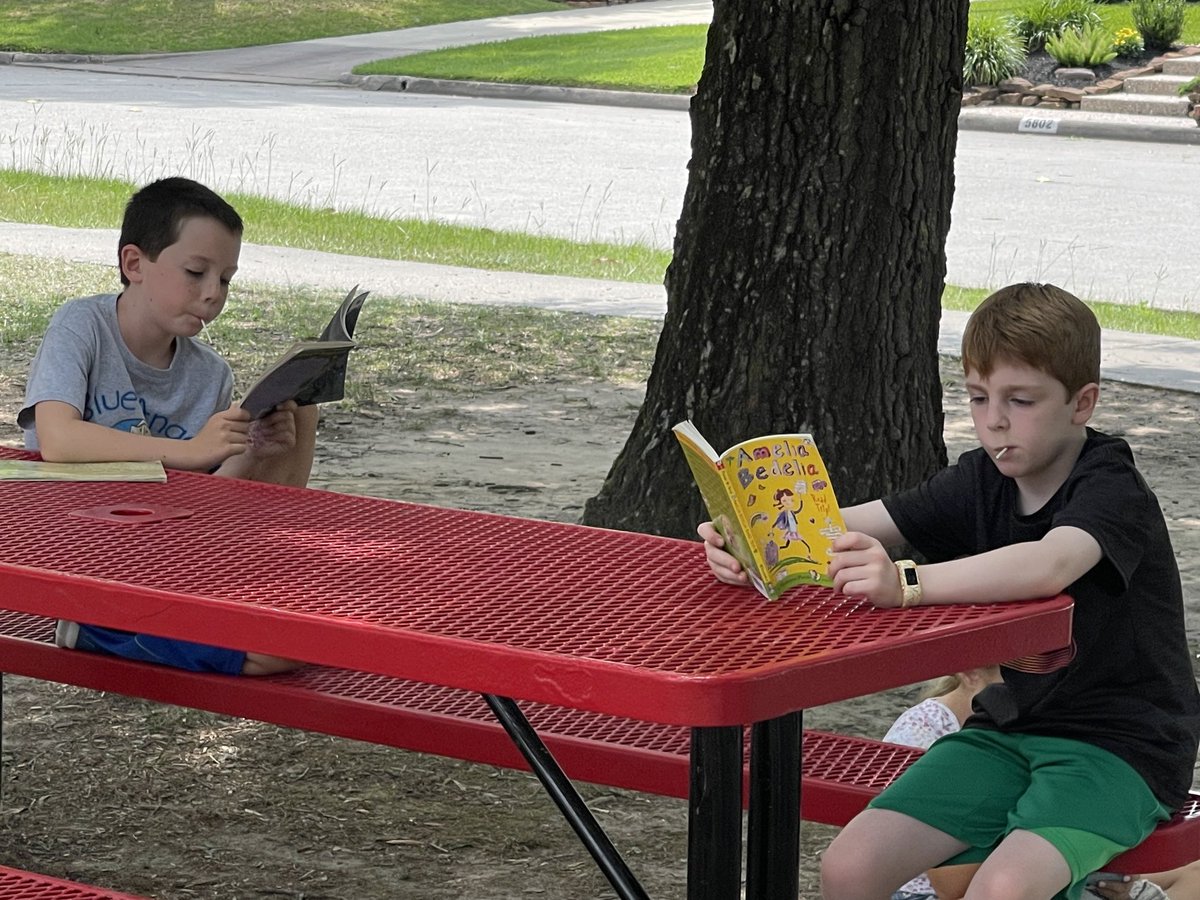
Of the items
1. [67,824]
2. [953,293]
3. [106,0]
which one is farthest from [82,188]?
[106,0]

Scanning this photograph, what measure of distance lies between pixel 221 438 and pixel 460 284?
6359 millimetres

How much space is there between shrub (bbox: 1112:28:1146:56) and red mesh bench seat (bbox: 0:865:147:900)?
21.3 meters

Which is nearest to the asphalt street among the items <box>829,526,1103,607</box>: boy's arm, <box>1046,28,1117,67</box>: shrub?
<box>1046,28,1117,67</box>: shrub

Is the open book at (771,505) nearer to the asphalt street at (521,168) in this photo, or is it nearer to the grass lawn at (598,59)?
the asphalt street at (521,168)

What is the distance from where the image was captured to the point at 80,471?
3109mm

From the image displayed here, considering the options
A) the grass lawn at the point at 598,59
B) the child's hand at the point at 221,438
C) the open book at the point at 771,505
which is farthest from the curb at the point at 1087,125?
the open book at the point at 771,505

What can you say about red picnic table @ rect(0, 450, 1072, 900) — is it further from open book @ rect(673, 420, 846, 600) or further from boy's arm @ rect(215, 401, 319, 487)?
boy's arm @ rect(215, 401, 319, 487)

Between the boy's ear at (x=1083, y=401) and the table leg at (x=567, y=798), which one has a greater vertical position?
the boy's ear at (x=1083, y=401)

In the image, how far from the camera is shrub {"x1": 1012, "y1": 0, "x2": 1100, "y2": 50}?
2200 cm

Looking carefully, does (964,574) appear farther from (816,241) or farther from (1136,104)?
(1136,104)

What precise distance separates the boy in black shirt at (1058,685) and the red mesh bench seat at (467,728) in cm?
14

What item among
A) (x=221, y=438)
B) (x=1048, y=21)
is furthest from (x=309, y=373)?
(x=1048, y=21)

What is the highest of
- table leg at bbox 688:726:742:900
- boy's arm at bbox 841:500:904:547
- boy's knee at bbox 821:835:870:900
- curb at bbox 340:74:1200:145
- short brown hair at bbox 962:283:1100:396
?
short brown hair at bbox 962:283:1100:396

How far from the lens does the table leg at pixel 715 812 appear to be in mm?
2133
